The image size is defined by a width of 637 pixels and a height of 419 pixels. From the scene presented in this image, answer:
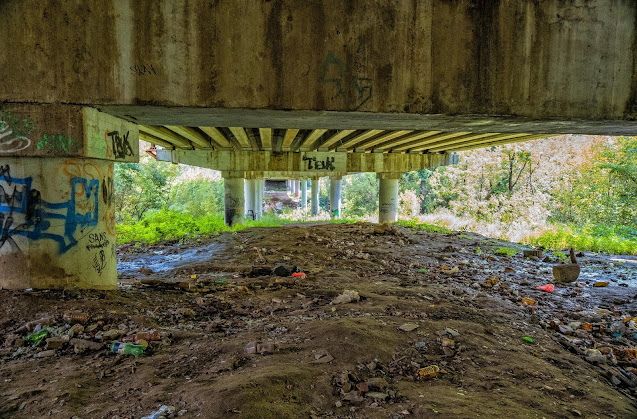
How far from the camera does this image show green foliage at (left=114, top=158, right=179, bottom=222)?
71.5ft

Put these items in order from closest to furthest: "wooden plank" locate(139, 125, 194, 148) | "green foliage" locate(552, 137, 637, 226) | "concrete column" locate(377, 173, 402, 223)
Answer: "wooden plank" locate(139, 125, 194, 148) < "concrete column" locate(377, 173, 402, 223) < "green foliage" locate(552, 137, 637, 226)

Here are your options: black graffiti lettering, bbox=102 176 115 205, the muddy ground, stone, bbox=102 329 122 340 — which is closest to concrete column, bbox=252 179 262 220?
the muddy ground

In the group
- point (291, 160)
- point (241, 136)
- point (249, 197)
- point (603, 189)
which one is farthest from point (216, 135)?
point (603, 189)

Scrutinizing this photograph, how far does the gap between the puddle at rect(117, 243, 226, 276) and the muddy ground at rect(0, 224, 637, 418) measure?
250 centimetres

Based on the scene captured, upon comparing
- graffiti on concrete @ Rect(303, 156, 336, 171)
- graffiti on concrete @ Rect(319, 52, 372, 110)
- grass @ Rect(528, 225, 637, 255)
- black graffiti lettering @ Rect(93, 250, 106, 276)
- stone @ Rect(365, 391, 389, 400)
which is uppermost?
graffiti on concrete @ Rect(319, 52, 372, 110)

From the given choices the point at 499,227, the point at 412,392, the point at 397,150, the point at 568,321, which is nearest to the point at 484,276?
the point at 568,321

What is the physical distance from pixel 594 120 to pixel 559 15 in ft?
4.61

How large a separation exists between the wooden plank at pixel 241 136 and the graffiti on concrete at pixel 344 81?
5991 millimetres

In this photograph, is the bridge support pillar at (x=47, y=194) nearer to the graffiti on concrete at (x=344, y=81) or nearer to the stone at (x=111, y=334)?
the stone at (x=111, y=334)

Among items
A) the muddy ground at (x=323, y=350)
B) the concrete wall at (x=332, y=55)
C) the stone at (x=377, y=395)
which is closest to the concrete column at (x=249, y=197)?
the muddy ground at (x=323, y=350)

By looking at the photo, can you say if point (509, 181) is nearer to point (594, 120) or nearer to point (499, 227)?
point (499, 227)

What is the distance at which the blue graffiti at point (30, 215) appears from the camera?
4320mm

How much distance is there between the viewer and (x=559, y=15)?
14.6 feet

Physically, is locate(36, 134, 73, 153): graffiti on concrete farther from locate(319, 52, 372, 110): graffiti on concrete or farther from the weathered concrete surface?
locate(319, 52, 372, 110): graffiti on concrete
